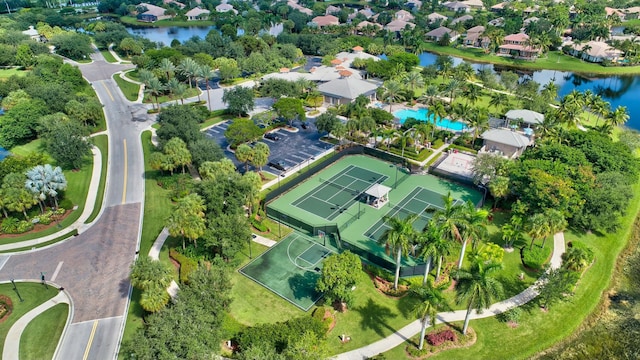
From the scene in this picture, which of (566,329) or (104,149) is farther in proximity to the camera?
(104,149)

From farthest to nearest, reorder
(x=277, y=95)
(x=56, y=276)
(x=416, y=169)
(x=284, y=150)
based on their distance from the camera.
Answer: (x=277, y=95) < (x=284, y=150) < (x=416, y=169) < (x=56, y=276)

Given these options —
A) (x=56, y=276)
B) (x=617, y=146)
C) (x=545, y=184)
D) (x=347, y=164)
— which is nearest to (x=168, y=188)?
(x=56, y=276)

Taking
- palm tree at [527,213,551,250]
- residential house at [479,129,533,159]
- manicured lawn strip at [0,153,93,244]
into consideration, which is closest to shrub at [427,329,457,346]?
palm tree at [527,213,551,250]


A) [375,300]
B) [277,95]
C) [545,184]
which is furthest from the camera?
[277,95]

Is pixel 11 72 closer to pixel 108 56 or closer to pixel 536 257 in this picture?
pixel 108 56

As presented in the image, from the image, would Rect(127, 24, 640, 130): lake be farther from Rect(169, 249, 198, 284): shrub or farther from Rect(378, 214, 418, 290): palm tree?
Rect(169, 249, 198, 284): shrub

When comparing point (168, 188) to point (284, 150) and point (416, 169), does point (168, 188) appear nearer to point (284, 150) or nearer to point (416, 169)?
point (284, 150)
